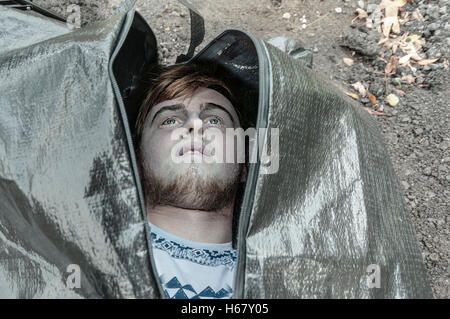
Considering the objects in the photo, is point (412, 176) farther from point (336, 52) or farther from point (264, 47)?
point (264, 47)

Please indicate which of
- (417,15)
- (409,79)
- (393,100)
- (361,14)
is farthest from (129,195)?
(417,15)

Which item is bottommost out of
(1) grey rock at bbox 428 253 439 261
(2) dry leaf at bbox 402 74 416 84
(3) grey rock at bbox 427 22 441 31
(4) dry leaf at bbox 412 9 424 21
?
(1) grey rock at bbox 428 253 439 261

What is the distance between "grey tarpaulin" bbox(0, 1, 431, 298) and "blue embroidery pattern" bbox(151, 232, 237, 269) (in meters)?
0.26

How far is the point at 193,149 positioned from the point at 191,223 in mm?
287

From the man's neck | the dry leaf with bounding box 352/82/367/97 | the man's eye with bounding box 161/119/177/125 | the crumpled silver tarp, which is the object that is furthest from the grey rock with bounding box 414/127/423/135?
the crumpled silver tarp

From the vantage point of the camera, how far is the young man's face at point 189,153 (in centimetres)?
165

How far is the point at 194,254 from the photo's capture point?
1.66 m

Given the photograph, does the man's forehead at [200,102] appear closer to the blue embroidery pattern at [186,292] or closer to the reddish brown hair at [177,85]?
the reddish brown hair at [177,85]

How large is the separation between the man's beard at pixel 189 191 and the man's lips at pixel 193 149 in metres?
0.07

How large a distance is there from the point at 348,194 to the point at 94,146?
823 mm

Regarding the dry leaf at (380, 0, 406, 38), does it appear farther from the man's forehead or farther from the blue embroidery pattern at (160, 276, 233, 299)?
the blue embroidery pattern at (160, 276, 233, 299)

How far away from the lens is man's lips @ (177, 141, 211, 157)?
1648 mm

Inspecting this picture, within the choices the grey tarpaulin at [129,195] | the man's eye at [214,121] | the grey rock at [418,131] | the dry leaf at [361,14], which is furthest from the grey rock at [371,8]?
the man's eye at [214,121]
